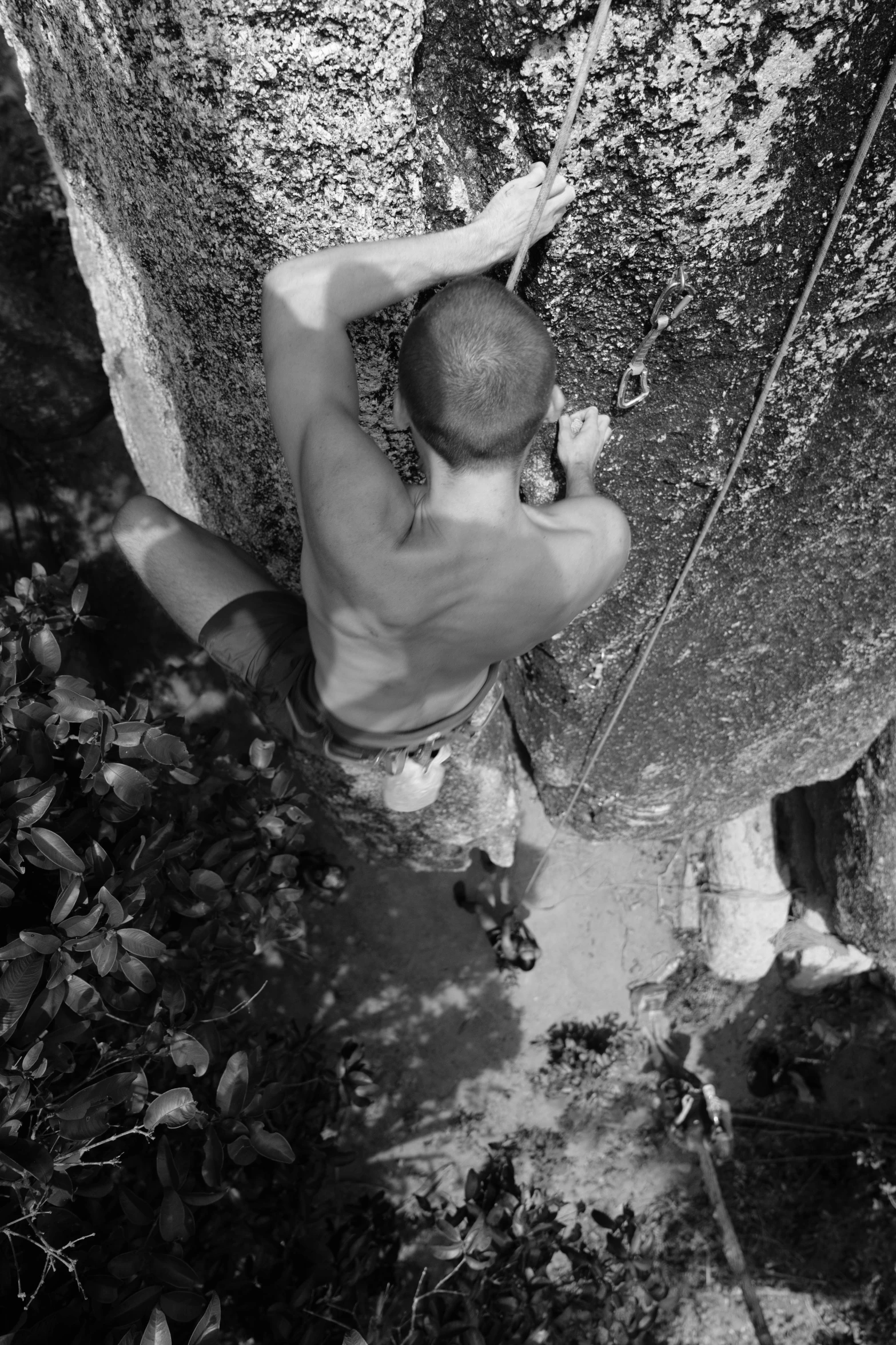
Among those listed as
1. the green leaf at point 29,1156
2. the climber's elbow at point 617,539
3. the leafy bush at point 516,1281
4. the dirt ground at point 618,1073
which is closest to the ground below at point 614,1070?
the dirt ground at point 618,1073

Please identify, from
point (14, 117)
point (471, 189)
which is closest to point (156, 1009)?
point (471, 189)

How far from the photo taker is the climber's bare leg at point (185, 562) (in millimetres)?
2961

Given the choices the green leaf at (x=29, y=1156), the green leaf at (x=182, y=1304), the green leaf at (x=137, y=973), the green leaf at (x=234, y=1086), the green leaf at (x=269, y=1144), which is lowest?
the green leaf at (x=182, y=1304)

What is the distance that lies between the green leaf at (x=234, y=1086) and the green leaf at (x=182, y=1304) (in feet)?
1.28

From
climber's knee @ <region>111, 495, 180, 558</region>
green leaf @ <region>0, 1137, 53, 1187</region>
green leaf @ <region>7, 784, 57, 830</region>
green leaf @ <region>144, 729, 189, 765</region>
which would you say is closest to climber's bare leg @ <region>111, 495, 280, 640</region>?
climber's knee @ <region>111, 495, 180, 558</region>

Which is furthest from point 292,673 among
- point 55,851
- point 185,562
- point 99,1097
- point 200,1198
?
point 200,1198

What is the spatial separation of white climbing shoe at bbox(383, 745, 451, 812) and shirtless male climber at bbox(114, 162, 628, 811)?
49 cm

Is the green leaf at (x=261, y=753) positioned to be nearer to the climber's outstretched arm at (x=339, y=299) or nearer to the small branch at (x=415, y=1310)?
the climber's outstretched arm at (x=339, y=299)

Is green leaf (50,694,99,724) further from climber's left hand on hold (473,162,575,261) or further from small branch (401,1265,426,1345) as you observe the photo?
small branch (401,1265,426,1345)

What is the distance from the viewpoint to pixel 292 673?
2871mm

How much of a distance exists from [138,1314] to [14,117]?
5562 millimetres

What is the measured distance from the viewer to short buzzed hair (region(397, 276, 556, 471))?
5.71 feet

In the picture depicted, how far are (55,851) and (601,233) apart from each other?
2000mm

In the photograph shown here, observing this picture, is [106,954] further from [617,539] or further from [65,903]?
[617,539]
